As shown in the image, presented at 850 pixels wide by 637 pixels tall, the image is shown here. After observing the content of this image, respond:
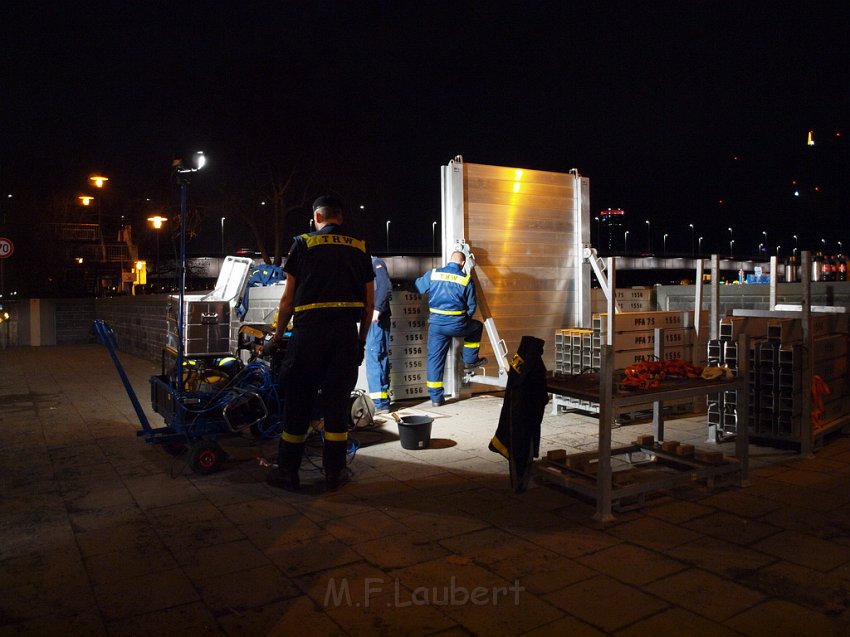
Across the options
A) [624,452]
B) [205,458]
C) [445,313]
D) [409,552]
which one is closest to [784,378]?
[624,452]

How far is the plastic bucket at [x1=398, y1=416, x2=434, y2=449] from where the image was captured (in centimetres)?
598

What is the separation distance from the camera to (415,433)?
598 centimetres

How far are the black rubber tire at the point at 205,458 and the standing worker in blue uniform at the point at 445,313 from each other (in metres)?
3.48

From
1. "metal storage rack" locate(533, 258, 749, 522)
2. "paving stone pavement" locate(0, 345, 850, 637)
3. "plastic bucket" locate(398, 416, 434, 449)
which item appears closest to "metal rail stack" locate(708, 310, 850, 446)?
"paving stone pavement" locate(0, 345, 850, 637)

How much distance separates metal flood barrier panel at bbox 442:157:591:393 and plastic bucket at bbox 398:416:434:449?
110 inches

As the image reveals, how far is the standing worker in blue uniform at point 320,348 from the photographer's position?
4789mm

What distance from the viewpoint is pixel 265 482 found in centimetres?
511

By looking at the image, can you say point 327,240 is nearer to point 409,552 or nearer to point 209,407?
point 209,407

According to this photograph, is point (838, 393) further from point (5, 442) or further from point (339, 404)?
point (5, 442)

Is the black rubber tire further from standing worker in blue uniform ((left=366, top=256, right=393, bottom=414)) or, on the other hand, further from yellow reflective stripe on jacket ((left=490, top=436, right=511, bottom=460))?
standing worker in blue uniform ((left=366, top=256, right=393, bottom=414))

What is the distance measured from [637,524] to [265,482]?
273cm

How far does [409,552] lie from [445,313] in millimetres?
4850

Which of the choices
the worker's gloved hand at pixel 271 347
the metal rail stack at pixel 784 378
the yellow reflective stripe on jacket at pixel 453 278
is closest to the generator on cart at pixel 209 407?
the worker's gloved hand at pixel 271 347

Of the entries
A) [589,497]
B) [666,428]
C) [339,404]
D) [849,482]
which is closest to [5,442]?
[339,404]
